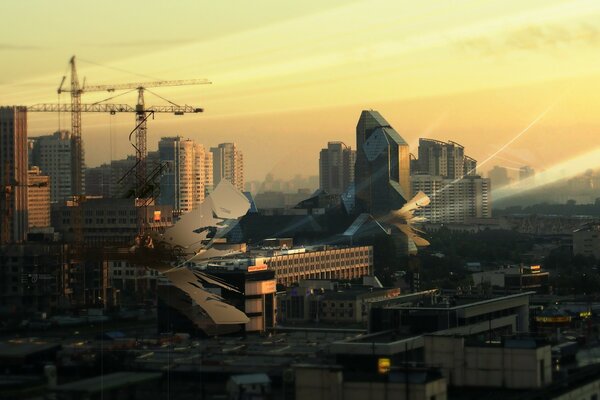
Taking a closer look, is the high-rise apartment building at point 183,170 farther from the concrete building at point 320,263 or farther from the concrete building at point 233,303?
the concrete building at point 233,303

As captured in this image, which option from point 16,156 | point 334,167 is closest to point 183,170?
point 334,167

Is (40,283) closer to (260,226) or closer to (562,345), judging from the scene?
(562,345)

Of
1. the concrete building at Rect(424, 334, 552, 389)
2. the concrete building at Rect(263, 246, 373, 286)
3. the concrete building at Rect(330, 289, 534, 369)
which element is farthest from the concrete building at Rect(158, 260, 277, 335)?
the concrete building at Rect(263, 246, 373, 286)

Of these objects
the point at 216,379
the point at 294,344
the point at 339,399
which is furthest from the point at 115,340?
the point at 339,399

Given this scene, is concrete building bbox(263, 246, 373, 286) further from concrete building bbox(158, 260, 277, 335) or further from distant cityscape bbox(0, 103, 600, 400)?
concrete building bbox(158, 260, 277, 335)

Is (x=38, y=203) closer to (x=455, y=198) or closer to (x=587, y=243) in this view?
(x=587, y=243)

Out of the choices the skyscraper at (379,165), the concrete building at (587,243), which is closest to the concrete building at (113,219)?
the skyscraper at (379,165)

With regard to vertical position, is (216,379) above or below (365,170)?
below
